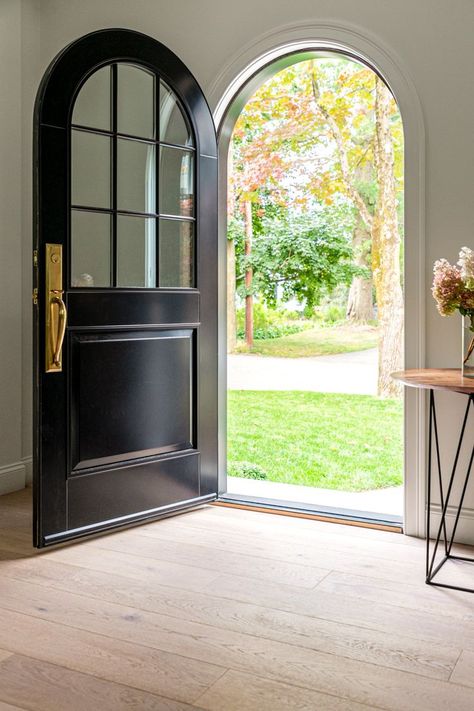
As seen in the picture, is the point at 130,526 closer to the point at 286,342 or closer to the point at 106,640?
the point at 106,640

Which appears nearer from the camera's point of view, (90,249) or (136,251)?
(90,249)

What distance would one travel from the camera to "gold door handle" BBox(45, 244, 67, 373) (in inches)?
114

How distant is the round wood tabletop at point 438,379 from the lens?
2427mm

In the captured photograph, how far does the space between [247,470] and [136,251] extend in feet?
12.9

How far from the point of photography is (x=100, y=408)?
123 inches

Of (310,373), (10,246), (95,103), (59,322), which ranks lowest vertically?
(310,373)

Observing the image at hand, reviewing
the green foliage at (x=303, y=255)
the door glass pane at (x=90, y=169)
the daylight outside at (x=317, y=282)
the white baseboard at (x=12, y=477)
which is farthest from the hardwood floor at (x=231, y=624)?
the green foliage at (x=303, y=255)

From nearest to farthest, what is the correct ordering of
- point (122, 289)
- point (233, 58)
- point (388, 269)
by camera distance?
point (122, 289) → point (233, 58) → point (388, 269)

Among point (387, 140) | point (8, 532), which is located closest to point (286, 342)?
point (387, 140)

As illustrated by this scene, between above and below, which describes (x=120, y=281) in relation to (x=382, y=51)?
below

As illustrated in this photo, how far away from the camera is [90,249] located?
310 centimetres

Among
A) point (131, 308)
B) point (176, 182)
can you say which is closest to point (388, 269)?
point (176, 182)

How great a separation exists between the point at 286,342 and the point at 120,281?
445cm

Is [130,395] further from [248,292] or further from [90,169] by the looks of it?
[248,292]
